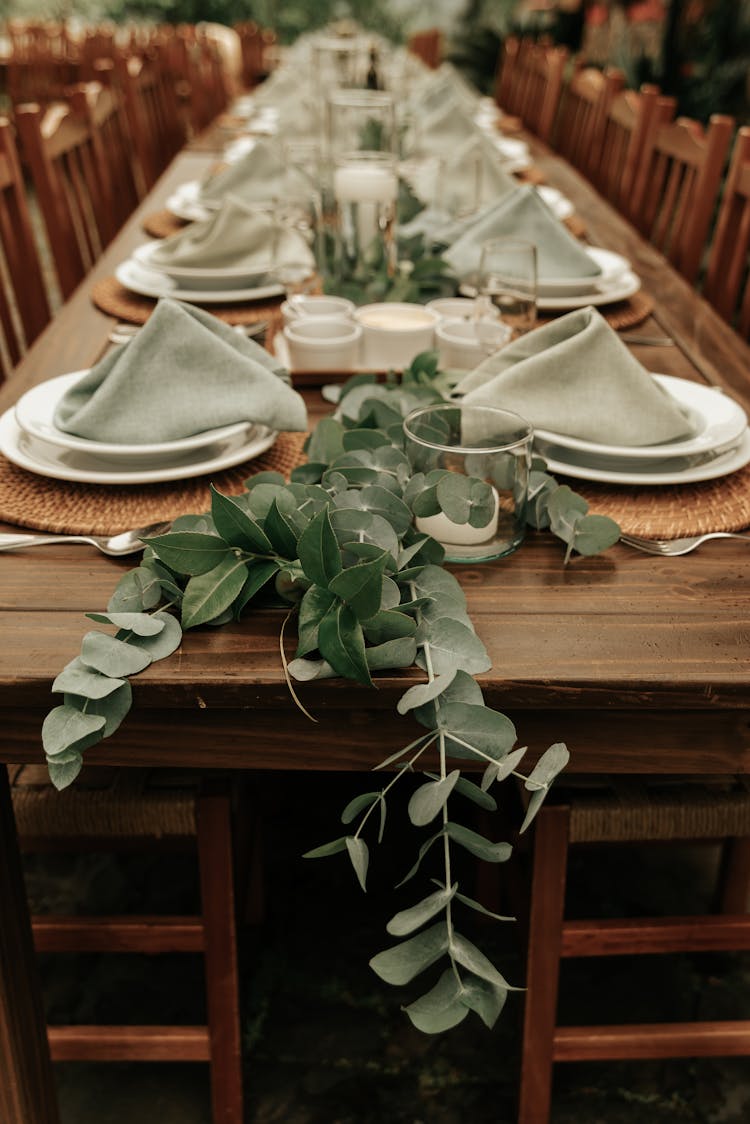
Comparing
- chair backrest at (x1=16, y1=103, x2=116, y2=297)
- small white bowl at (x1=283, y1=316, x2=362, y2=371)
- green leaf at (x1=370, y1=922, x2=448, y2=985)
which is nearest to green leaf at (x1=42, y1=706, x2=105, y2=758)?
green leaf at (x1=370, y1=922, x2=448, y2=985)

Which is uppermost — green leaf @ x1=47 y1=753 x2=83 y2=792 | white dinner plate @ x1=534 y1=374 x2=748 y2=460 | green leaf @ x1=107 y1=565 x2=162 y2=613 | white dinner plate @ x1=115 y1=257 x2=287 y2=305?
green leaf @ x1=107 y1=565 x2=162 y2=613

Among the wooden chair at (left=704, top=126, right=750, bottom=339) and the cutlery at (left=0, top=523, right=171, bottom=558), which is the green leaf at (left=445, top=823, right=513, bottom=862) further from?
the wooden chair at (left=704, top=126, right=750, bottom=339)

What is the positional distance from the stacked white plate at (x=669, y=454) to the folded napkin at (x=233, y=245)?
62 centimetres

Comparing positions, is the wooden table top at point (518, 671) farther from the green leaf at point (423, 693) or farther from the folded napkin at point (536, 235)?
the folded napkin at point (536, 235)

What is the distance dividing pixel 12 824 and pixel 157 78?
323cm

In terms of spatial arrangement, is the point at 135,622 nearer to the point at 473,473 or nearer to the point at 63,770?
the point at 63,770

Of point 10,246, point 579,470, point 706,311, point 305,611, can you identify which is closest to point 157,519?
point 305,611

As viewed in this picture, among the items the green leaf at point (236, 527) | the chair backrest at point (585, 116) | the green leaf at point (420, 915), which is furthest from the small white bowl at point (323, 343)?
the chair backrest at point (585, 116)

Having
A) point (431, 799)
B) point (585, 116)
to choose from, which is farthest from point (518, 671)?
point (585, 116)

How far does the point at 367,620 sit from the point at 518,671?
0.34 feet

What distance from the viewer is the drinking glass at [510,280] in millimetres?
1153

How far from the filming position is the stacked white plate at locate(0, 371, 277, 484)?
92cm

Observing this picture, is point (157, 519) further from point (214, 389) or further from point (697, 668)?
point (697, 668)

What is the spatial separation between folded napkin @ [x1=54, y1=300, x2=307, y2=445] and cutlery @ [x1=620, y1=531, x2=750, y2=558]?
304 millimetres
